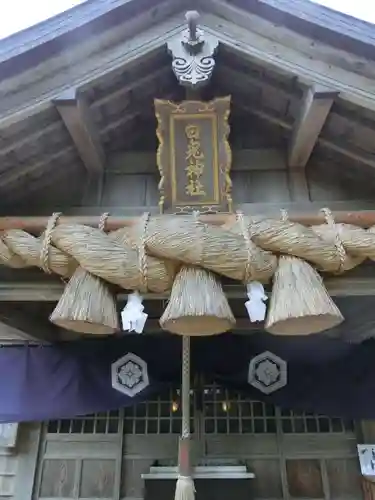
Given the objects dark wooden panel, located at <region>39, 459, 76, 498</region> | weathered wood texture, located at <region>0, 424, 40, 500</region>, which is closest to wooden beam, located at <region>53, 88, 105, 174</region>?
weathered wood texture, located at <region>0, 424, 40, 500</region>

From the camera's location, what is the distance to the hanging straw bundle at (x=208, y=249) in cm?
243

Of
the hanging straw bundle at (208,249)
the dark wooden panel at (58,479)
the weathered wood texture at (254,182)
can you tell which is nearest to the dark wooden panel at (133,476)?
the dark wooden panel at (58,479)

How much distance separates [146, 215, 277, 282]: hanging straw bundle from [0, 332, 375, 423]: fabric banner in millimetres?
1690

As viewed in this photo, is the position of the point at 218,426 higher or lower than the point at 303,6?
lower

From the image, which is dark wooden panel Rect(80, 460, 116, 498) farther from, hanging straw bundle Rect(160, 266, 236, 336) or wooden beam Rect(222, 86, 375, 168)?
wooden beam Rect(222, 86, 375, 168)

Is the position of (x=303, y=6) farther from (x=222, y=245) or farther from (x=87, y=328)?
(x=87, y=328)

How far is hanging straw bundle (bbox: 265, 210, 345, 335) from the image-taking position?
7.48 feet

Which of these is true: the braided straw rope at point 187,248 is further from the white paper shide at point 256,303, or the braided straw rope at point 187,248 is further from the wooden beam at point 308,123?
the wooden beam at point 308,123

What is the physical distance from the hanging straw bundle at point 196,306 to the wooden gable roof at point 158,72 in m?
1.44

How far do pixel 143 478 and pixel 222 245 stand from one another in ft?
8.32

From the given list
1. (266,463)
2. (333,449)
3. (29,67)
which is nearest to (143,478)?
(266,463)

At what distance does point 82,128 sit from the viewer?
3.17 m

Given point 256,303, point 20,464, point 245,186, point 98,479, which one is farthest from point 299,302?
point 20,464

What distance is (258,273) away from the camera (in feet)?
8.13
